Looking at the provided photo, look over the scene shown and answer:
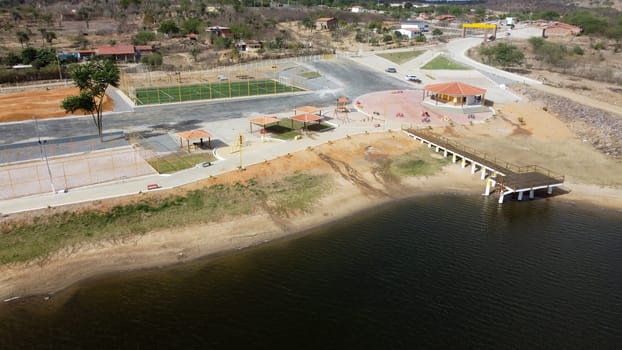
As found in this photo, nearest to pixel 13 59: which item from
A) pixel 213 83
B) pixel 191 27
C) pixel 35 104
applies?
pixel 35 104

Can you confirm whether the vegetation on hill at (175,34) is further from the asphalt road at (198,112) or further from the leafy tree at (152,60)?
the asphalt road at (198,112)

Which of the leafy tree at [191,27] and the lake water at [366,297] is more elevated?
the leafy tree at [191,27]

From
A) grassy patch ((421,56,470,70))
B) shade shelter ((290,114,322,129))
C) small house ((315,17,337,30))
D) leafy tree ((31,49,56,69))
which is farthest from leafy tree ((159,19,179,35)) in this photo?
shade shelter ((290,114,322,129))

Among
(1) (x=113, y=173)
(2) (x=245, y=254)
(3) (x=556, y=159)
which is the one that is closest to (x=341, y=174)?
(2) (x=245, y=254)

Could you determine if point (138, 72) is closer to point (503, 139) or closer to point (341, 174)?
point (341, 174)

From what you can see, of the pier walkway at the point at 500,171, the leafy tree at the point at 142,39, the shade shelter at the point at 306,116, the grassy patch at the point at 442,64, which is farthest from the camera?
the leafy tree at the point at 142,39

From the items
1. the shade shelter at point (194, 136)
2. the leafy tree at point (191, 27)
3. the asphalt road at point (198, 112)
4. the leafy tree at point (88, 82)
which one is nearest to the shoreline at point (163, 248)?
the shade shelter at point (194, 136)
